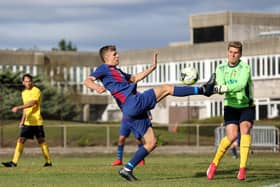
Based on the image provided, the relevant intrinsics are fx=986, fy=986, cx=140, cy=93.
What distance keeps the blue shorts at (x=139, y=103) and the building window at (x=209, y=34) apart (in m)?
80.6

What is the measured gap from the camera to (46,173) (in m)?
18.3

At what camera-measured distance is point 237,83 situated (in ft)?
50.8

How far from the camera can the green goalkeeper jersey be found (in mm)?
15492

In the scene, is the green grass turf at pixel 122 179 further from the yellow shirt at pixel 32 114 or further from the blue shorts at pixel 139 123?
the yellow shirt at pixel 32 114

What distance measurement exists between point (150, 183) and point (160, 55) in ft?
229

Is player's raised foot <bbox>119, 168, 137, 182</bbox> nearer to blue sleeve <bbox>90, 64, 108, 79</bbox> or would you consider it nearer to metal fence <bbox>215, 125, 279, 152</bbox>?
blue sleeve <bbox>90, 64, 108, 79</bbox>

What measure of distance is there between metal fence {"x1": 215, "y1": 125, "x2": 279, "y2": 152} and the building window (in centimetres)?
5712

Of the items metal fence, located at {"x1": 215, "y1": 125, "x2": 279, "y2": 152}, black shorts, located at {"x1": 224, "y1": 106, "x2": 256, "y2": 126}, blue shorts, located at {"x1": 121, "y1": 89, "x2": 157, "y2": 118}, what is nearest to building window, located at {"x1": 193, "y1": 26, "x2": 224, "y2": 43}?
metal fence, located at {"x1": 215, "y1": 125, "x2": 279, "y2": 152}

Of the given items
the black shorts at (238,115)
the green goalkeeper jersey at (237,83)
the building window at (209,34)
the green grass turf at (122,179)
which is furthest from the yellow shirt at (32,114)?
the building window at (209,34)

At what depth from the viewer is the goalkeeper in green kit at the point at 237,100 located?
15.5m

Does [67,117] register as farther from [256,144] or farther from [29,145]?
[256,144]

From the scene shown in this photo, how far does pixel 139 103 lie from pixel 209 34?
3234 inches

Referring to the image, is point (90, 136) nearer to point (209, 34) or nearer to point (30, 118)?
point (30, 118)

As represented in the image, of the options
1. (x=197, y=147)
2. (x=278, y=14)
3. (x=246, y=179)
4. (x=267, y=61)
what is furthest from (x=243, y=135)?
(x=278, y=14)
